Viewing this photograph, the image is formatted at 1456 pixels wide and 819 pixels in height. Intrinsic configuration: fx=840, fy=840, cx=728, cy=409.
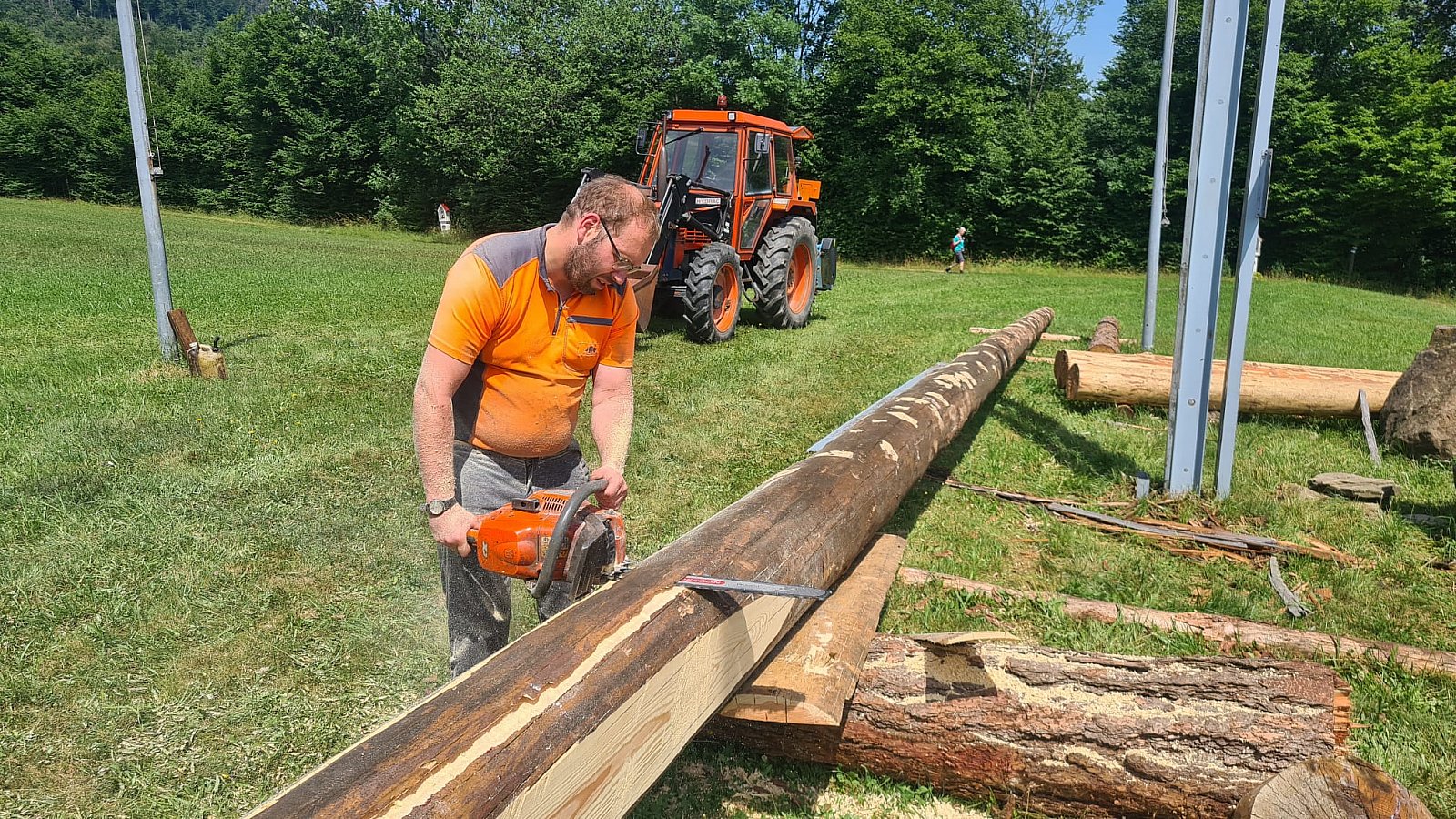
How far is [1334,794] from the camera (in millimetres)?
1882

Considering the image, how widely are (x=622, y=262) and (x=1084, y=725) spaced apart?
5.99 feet

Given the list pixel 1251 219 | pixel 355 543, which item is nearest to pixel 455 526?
pixel 355 543

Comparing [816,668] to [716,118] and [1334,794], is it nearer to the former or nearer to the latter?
[1334,794]

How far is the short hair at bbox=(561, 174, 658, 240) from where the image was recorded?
7.52 ft

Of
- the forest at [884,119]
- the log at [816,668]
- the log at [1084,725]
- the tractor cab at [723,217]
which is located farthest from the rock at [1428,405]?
the forest at [884,119]

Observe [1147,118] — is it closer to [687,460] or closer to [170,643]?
[687,460]

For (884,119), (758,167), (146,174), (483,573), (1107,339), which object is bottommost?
(483,573)

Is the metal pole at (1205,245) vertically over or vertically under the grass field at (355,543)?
over

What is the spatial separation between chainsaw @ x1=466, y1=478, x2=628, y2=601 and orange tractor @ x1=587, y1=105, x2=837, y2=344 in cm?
642

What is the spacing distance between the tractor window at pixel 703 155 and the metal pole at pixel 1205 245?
6.03 meters

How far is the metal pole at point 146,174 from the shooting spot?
6.41 metres

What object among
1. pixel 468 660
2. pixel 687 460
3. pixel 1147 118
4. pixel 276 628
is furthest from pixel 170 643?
pixel 1147 118

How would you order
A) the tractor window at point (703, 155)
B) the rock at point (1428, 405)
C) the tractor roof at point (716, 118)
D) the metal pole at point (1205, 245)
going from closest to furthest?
1. the metal pole at point (1205, 245)
2. the rock at point (1428, 405)
3. the tractor roof at point (716, 118)
4. the tractor window at point (703, 155)

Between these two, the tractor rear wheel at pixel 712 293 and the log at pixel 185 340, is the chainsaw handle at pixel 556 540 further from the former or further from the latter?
the tractor rear wheel at pixel 712 293
